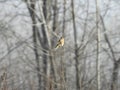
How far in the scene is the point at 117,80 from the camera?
30.5 feet

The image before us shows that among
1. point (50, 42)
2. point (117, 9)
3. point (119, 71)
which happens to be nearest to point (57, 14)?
point (50, 42)

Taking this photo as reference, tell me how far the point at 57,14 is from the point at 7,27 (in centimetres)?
140

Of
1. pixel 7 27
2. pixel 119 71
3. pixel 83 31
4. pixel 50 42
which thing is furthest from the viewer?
pixel 119 71

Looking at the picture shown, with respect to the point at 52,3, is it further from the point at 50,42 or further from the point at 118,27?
the point at 118,27

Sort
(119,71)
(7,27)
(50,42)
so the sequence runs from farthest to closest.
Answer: (119,71)
(7,27)
(50,42)

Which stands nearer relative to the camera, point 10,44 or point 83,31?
point 83,31

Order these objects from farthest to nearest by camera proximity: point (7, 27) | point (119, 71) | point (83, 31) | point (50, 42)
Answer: point (119, 71), point (7, 27), point (83, 31), point (50, 42)

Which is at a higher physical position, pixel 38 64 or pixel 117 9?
pixel 117 9

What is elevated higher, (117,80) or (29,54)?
(29,54)

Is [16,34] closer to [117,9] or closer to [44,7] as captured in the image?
[44,7]

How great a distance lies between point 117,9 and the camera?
950cm

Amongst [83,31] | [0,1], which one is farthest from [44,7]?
[0,1]

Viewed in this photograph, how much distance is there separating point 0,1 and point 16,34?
3.40 ft

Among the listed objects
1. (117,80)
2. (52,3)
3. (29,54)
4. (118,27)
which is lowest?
(117,80)
